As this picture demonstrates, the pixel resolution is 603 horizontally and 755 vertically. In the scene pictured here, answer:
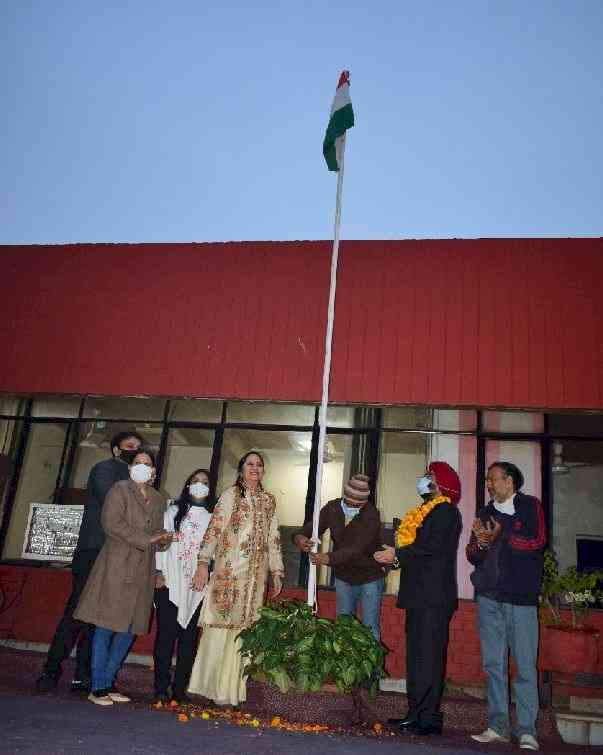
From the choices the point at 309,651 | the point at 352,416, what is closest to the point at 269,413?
the point at 352,416

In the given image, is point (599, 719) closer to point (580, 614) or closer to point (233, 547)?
point (580, 614)

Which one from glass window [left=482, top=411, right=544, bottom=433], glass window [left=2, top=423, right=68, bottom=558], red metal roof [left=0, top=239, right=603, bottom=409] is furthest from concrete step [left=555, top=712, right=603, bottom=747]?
glass window [left=2, top=423, right=68, bottom=558]

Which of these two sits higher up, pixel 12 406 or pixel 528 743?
pixel 12 406

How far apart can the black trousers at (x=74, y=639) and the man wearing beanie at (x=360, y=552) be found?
5.48ft

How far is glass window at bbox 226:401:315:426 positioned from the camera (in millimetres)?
7680

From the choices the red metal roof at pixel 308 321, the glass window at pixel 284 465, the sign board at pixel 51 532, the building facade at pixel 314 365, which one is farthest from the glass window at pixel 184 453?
the sign board at pixel 51 532

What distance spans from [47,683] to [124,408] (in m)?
3.97

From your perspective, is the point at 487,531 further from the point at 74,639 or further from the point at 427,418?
the point at 74,639

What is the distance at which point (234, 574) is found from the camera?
15.3 feet

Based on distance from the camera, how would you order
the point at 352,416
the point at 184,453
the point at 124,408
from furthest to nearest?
1. the point at 184,453
2. the point at 124,408
3. the point at 352,416

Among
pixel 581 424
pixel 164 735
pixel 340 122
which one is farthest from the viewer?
pixel 581 424

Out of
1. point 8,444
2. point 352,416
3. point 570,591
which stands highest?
point 352,416

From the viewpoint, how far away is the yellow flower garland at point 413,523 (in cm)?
460

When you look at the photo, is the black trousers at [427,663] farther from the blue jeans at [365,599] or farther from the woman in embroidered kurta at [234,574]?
the woman in embroidered kurta at [234,574]
